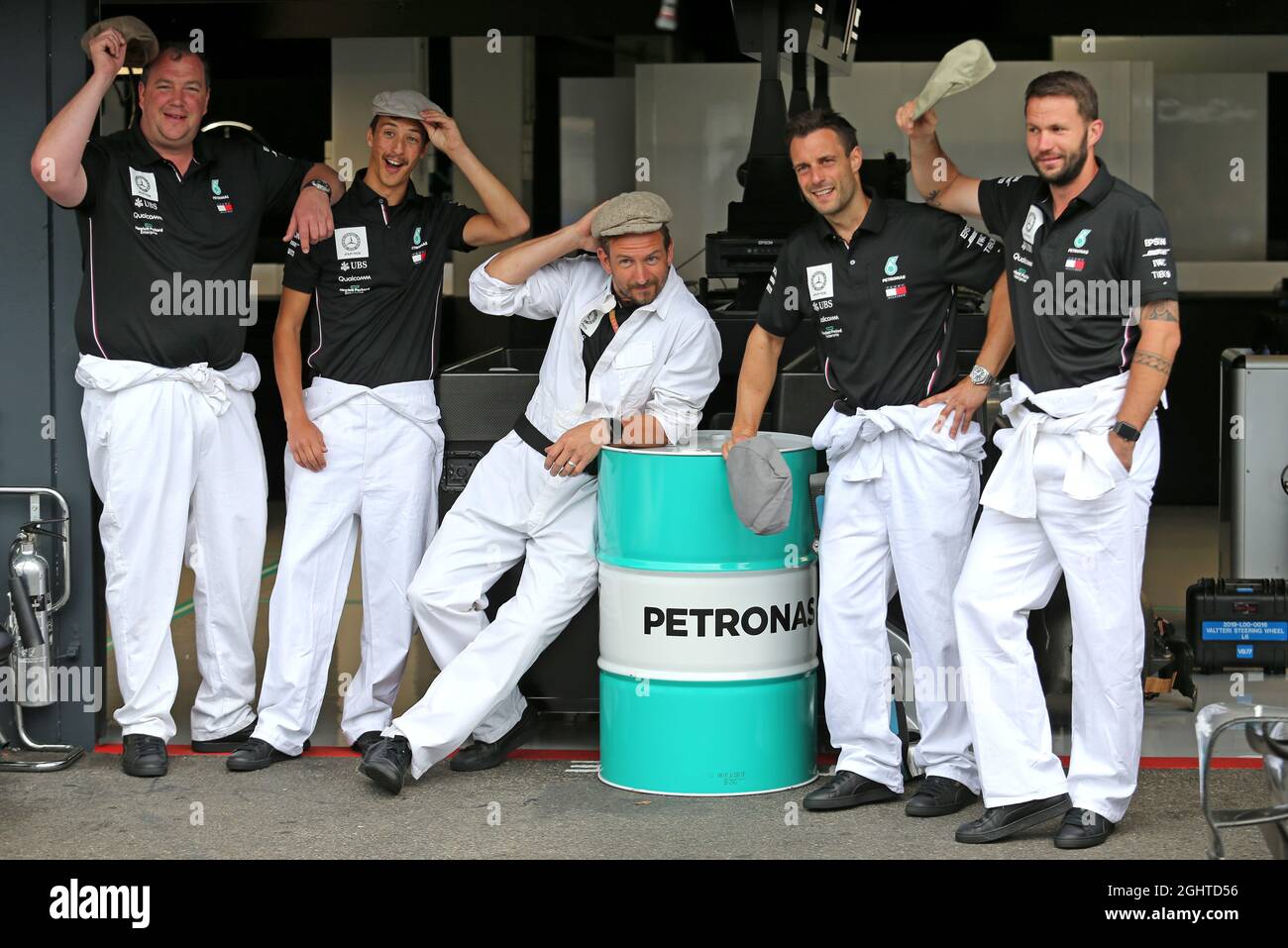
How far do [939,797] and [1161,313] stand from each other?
1332 mm

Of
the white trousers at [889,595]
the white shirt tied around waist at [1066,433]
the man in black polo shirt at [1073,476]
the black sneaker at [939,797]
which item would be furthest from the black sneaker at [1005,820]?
the white shirt tied around waist at [1066,433]

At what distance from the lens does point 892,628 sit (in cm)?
457

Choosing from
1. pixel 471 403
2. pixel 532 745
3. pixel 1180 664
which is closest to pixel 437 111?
pixel 471 403

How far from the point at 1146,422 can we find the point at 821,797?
123 cm

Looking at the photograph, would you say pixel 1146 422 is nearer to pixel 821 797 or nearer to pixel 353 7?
pixel 821 797

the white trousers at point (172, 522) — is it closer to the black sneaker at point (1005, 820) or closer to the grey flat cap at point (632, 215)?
the grey flat cap at point (632, 215)

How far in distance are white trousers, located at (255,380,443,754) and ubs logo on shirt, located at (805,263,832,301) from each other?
118 cm

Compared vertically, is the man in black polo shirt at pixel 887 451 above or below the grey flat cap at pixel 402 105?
below

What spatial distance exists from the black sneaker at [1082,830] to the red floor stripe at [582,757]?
2.18 ft

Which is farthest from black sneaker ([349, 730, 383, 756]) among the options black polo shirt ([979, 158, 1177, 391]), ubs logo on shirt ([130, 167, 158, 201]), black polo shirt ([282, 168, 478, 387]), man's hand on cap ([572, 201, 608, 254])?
black polo shirt ([979, 158, 1177, 391])

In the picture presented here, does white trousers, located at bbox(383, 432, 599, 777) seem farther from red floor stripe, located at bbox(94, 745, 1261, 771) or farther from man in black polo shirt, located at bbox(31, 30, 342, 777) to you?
man in black polo shirt, located at bbox(31, 30, 342, 777)

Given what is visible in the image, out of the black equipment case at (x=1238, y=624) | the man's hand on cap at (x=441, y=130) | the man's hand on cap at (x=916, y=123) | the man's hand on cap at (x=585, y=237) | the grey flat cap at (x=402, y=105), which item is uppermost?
the grey flat cap at (x=402, y=105)

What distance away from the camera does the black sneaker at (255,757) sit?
177 inches

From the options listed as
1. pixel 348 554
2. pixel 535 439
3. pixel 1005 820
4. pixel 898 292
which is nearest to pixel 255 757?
pixel 348 554
